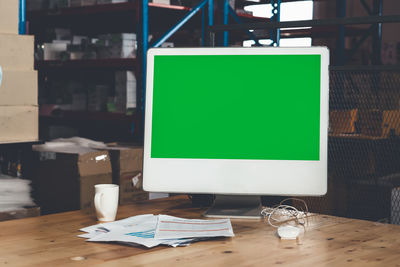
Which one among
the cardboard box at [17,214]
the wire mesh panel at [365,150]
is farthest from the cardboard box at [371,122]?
the cardboard box at [17,214]

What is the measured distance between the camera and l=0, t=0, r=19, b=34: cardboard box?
84.5 inches

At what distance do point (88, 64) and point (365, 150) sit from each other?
2.19 m

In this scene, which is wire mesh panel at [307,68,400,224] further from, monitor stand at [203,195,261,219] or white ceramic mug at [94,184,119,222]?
white ceramic mug at [94,184,119,222]

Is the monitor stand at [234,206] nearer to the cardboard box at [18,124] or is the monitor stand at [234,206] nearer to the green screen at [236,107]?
the green screen at [236,107]

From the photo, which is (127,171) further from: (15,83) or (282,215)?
(282,215)

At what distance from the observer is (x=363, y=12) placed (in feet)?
21.6

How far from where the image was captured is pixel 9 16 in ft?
7.11

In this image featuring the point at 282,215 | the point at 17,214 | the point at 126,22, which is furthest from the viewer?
the point at 126,22

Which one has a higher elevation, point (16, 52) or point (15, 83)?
point (16, 52)

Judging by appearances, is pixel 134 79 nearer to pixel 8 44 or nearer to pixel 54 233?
pixel 8 44

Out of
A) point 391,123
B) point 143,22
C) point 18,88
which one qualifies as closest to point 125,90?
point 143,22

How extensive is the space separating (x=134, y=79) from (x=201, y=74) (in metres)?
2.09

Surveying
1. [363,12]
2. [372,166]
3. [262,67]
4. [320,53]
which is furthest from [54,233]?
[363,12]

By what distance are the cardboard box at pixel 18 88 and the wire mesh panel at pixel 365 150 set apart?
3.88ft
